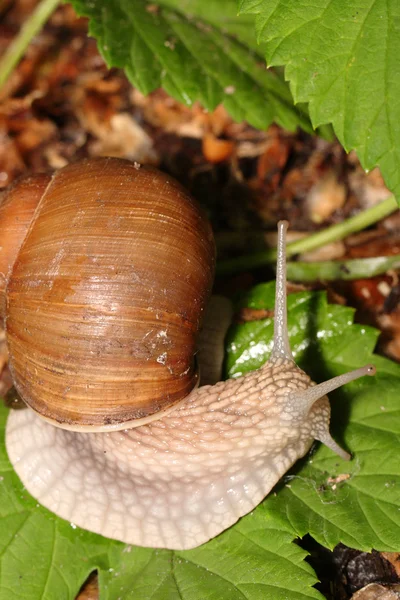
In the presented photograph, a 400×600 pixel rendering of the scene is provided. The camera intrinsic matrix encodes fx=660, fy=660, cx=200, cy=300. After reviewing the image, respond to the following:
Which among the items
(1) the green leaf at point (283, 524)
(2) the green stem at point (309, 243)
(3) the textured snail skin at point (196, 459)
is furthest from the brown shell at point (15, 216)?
(2) the green stem at point (309, 243)

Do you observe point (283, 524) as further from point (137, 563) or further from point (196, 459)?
point (137, 563)

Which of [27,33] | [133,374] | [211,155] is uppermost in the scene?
[27,33]

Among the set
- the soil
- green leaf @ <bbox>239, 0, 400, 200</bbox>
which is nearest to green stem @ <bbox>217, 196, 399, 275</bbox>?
the soil

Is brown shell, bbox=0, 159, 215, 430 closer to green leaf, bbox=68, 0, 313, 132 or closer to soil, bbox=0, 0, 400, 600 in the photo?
green leaf, bbox=68, 0, 313, 132

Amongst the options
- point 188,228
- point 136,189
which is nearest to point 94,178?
point 136,189

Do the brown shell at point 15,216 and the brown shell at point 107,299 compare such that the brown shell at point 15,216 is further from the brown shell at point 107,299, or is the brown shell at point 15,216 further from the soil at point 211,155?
the soil at point 211,155

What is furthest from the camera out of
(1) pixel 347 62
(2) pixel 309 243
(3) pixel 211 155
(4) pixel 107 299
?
(3) pixel 211 155

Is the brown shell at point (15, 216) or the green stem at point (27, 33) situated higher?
the green stem at point (27, 33)

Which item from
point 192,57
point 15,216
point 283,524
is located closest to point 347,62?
point 192,57
